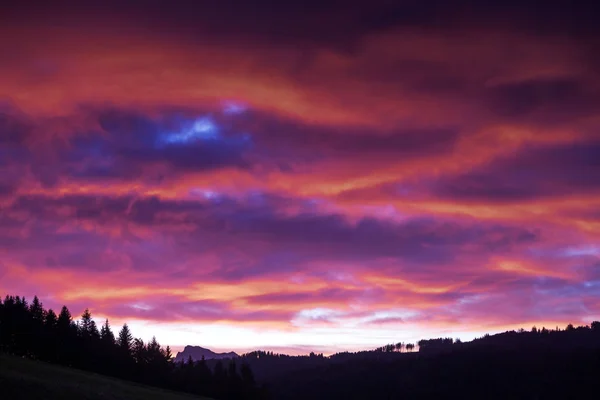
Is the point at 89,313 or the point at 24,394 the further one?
the point at 89,313

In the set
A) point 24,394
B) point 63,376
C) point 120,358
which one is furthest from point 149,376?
point 24,394

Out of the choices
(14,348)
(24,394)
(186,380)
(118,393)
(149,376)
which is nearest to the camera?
(24,394)

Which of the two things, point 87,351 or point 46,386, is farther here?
point 87,351

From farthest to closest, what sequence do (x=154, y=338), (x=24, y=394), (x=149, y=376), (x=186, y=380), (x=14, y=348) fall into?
(x=154, y=338) < (x=186, y=380) < (x=149, y=376) < (x=14, y=348) < (x=24, y=394)

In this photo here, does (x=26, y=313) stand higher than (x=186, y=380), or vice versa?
(x=26, y=313)

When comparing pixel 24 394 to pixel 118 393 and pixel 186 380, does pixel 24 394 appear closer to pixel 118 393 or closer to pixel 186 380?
pixel 118 393

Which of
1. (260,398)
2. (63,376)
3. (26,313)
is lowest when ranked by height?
(260,398)

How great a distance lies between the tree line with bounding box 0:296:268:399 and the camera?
108m

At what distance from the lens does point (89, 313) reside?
413ft

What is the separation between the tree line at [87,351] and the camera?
10781 cm

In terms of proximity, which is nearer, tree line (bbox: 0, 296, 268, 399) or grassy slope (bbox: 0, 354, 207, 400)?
Answer: grassy slope (bbox: 0, 354, 207, 400)

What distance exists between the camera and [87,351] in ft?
362

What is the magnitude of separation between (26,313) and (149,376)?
25.6 metres

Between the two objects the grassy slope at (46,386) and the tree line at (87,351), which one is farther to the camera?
the tree line at (87,351)
